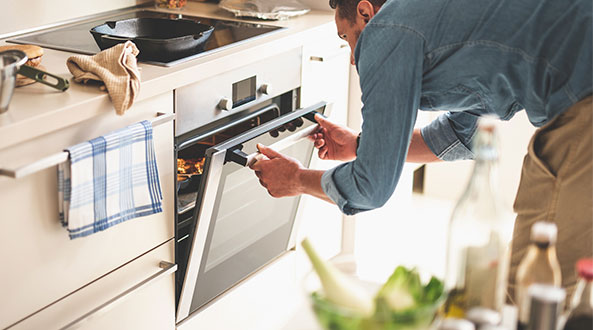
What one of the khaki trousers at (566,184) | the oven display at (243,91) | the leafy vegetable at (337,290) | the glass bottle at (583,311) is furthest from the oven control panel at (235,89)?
the glass bottle at (583,311)

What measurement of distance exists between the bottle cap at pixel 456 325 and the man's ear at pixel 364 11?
84cm

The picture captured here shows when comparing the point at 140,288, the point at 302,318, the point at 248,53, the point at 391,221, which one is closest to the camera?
the point at 302,318

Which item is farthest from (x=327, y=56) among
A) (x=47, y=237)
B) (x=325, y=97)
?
(x=47, y=237)

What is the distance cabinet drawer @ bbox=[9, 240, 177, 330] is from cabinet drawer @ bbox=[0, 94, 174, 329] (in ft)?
0.08

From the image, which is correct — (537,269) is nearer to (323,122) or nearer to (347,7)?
(347,7)

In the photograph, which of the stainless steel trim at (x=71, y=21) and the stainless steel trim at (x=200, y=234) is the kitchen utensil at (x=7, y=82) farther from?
the stainless steel trim at (x=71, y=21)

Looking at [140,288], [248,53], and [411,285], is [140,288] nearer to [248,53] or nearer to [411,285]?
[248,53]

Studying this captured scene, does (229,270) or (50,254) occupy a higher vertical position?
(50,254)

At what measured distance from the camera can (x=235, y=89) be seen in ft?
5.81

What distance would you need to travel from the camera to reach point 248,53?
5.77ft

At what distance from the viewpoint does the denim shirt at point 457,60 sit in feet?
4.02

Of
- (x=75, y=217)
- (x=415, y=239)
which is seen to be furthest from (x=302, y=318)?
(x=415, y=239)

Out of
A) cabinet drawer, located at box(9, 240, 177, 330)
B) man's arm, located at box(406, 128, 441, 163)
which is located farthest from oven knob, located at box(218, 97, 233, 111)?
man's arm, located at box(406, 128, 441, 163)

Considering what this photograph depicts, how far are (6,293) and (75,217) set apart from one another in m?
0.18
